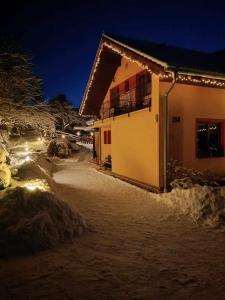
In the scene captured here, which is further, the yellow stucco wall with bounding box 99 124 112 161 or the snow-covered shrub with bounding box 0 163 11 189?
the yellow stucco wall with bounding box 99 124 112 161

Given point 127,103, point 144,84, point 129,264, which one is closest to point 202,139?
point 144,84

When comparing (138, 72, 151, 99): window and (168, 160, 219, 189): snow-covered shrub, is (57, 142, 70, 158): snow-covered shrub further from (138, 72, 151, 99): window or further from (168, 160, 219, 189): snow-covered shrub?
(168, 160, 219, 189): snow-covered shrub

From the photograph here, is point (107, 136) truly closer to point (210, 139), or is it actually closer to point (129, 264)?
point (210, 139)

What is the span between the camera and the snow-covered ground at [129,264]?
3.63 m

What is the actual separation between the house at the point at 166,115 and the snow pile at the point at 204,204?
2.16 m

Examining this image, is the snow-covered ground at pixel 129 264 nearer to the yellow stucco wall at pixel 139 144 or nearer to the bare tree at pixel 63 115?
the yellow stucco wall at pixel 139 144

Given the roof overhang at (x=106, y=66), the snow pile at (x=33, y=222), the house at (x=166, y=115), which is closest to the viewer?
the snow pile at (x=33, y=222)

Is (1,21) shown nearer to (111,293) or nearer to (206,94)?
(206,94)

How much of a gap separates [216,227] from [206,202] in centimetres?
85

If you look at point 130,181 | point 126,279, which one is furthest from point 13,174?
point 126,279

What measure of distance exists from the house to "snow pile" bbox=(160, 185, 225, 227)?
7.08 ft

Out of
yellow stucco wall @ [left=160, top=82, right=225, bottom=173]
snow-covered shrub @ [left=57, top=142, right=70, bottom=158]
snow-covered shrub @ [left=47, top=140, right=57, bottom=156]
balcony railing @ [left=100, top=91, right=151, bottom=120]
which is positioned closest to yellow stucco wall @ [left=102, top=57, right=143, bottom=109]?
balcony railing @ [left=100, top=91, right=151, bottom=120]

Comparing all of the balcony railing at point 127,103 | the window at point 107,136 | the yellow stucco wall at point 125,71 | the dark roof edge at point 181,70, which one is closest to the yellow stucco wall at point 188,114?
the dark roof edge at point 181,70

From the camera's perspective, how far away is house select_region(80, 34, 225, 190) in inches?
377
